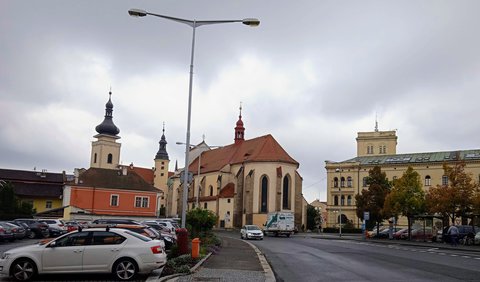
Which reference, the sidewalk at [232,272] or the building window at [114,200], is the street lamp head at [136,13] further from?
the building window at [114,200]

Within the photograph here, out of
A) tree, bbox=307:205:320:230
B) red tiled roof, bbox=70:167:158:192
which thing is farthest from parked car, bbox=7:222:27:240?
tree, bbox=307:205:320:230

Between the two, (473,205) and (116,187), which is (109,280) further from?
(116,187)

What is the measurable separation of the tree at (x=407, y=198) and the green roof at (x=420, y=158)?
117 feet

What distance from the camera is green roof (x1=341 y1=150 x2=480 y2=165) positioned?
81688 mm

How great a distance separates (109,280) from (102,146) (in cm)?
9017

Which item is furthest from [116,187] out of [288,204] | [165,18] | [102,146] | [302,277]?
[302,277]

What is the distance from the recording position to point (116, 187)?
227 ft

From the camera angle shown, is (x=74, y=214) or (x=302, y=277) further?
(x=74, y=214)

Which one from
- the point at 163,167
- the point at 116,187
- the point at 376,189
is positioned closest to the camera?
the point at 376,189

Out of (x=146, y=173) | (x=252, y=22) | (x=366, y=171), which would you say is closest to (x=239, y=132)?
(x=366, y=171)

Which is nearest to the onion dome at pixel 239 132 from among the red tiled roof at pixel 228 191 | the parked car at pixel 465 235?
the red tiled roof at pixel 228 191

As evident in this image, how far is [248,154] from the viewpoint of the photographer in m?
80.9

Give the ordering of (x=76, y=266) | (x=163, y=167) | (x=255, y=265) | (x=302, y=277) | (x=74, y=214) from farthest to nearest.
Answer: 1. (x=163, y=167)
2. (x=74, y=214)
3. (x=255, y=265)
4. (x=302, y=277)
5. (x=76, y=266)

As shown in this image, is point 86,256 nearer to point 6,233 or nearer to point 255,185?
point 6,233
